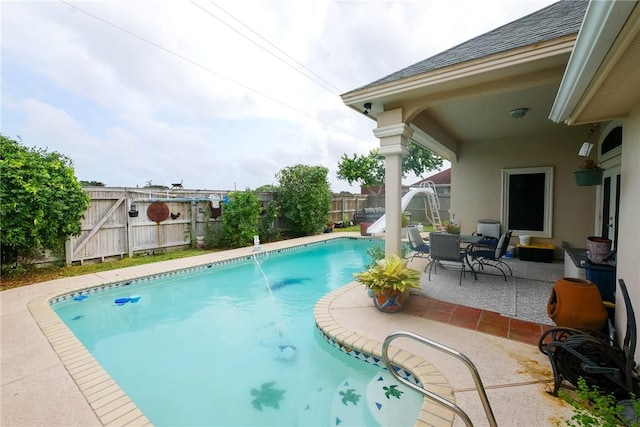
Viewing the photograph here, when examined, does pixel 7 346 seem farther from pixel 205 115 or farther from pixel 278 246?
pixel 205 115

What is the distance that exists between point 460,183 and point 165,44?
34.1 feet

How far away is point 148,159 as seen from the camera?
12516 millimetres

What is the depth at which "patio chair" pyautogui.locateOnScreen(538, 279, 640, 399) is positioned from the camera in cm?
213

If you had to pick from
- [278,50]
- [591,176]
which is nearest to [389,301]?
[591,176]

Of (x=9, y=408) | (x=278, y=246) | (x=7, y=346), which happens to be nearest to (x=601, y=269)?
(x=9, y=408)

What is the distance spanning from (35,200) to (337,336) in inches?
273

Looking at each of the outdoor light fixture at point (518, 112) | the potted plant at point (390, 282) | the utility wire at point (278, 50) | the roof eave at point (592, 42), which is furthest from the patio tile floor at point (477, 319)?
the utility wire at point (278, 50)

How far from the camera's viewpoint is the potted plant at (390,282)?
13.0ft

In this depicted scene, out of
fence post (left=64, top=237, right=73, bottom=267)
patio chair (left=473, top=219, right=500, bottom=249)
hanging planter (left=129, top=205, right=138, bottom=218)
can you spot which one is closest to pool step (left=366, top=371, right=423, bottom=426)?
patio chair (left=473, top=219, right=500, bottom=249)

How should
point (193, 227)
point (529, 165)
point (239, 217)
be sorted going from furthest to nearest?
1. point (239, 217)
2. point (193, 227)
3. point (529, 165)

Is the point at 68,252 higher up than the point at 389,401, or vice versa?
the point at 68,252

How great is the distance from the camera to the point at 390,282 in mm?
3988

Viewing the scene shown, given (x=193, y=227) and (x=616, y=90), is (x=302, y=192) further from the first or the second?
(x=616, y=90)

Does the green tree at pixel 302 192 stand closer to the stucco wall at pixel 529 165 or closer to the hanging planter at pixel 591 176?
the stucco wall at pixel 529 165
